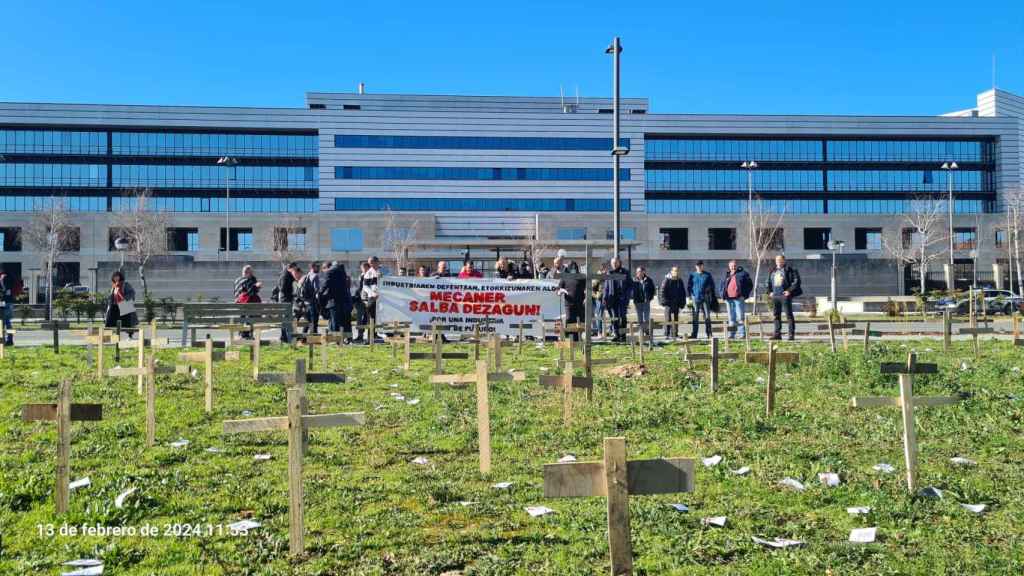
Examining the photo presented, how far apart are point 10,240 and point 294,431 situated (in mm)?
71500

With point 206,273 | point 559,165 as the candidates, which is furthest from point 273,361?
point 559,165

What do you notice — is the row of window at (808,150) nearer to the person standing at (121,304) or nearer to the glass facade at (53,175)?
the glass facade at (53,175)

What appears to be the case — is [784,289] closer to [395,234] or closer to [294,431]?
[294,431]

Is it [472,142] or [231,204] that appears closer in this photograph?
[231,204]

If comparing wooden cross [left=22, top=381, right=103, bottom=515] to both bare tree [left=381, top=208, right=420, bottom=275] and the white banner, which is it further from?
bare tree [left=381, top=208, right=420, bottom=275]

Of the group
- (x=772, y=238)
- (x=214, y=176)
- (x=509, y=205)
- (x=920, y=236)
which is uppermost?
(x=214, y=176)

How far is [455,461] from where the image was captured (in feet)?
21.4

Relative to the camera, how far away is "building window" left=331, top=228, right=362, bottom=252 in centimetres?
6606

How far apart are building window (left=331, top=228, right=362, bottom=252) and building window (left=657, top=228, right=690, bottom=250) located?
79.1 ft

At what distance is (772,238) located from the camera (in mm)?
69062

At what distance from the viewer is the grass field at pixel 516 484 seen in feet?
14.2

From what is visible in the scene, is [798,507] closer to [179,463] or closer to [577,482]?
[577,482]

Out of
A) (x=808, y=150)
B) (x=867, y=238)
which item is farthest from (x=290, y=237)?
(x=867, y=238)

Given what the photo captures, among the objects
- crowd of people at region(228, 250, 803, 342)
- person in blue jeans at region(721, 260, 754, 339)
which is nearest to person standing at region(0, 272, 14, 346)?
crowd of people at region(228, 250, 803, 342)
